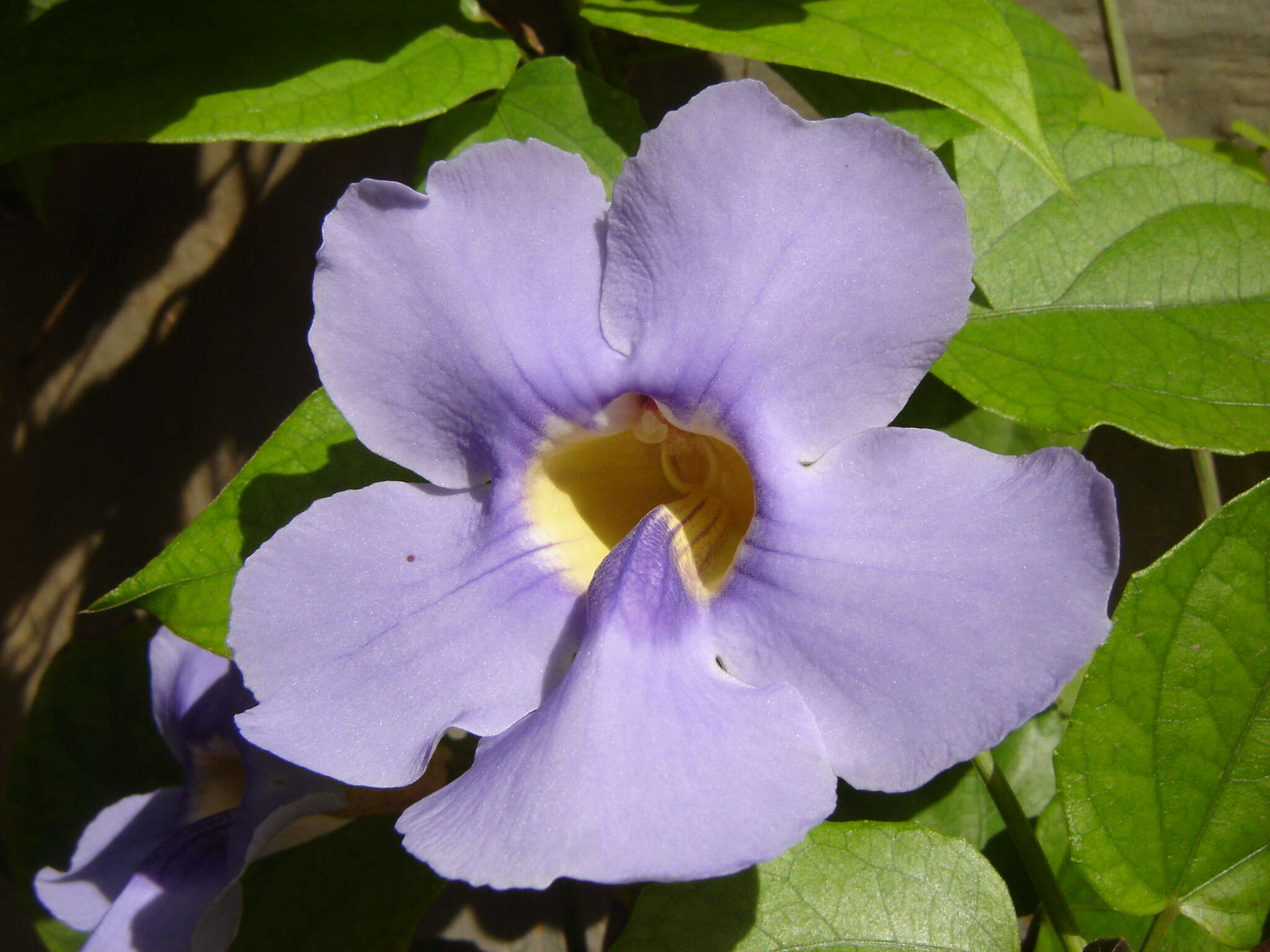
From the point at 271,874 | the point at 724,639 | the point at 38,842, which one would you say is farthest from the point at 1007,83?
the point at 38,842

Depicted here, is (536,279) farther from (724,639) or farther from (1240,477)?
(1240,477)

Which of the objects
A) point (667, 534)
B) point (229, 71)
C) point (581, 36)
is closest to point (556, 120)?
point (581, 36)

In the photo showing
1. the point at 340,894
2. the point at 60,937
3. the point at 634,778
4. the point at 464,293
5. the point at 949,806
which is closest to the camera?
the point at 634,778

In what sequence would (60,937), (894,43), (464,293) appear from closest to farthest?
(464,293)
(894,43)
(60,937)

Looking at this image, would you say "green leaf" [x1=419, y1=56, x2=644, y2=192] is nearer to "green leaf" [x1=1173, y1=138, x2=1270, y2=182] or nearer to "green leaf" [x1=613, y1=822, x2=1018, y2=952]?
"green leaf" [x1=613, y1=822, x2=1018, y2=952]

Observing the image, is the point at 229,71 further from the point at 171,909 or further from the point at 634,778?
the point at 171,909

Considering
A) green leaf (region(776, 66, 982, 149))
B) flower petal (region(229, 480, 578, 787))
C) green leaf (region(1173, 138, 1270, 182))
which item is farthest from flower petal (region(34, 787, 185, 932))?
green leaf (region(1173, 138, 1270, 182))
